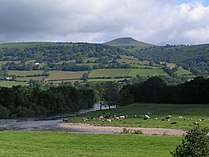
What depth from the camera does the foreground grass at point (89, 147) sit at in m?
28.2

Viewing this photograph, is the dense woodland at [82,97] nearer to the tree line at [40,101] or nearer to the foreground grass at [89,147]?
the tree line at [40,101]

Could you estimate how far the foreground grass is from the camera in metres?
28.2

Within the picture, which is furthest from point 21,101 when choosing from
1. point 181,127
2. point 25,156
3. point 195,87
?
point 25,156

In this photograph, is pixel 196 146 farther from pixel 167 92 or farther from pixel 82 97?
pixel 82 97

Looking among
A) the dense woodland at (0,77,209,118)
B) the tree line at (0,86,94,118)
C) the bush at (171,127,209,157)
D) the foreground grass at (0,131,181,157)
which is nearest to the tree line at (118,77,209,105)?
the dense woodland at (0,77,209,118)

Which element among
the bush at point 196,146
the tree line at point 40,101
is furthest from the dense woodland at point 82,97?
the bush at point 196,146

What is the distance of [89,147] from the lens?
33.7 metres

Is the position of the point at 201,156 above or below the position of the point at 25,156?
above

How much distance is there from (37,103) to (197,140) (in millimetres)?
105508

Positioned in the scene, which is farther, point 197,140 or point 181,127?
point 181,127

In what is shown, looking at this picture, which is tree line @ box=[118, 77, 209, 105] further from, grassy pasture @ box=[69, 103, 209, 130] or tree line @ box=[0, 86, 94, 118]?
grassy pasture @ box=[69, 103, 209, 130]

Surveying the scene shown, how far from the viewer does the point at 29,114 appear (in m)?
107

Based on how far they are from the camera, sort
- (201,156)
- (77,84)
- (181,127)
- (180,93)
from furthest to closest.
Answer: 1. (77,84)
2. (180,93)
3. (181,127)
4. (201,156)

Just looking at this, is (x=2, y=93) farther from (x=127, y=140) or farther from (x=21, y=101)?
(x=127, y=140)
